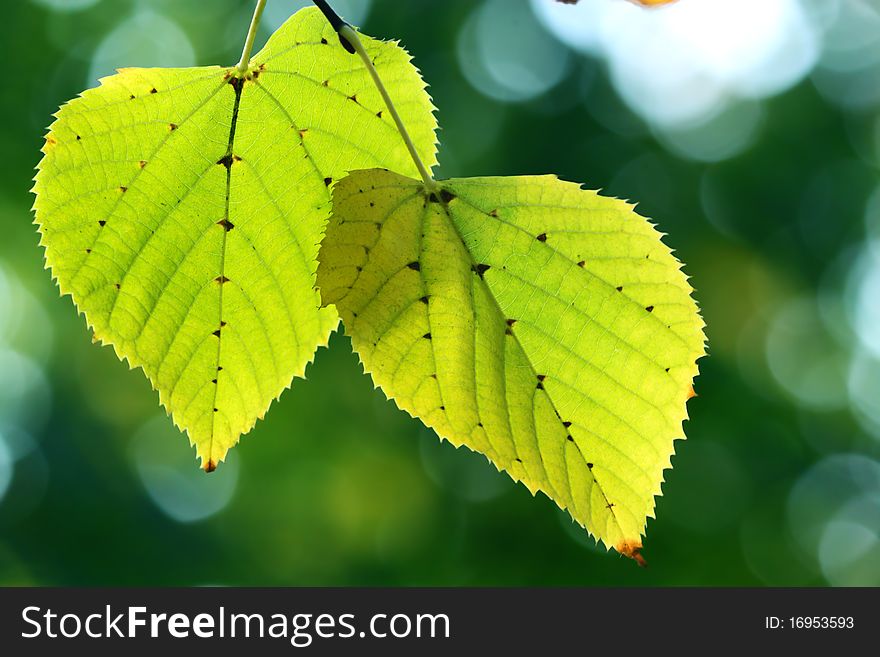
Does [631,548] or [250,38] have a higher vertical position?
[250,38]

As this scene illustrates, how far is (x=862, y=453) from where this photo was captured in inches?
405

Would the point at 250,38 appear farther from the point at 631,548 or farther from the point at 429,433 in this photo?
the point at 429,433

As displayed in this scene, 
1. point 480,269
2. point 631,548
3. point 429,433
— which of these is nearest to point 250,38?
point 480,269

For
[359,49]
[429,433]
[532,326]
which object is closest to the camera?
[359,49]

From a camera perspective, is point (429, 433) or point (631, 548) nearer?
point (631, 548)

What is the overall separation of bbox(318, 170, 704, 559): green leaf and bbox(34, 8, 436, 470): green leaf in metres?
0.08

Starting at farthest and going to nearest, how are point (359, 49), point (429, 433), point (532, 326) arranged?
1. point (429, 433)
2. point (532, 326)
3. point (359, 49)

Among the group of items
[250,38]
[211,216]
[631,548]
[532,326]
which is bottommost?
[631,548]

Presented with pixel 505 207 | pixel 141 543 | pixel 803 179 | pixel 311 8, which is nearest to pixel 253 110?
pixel 311 8

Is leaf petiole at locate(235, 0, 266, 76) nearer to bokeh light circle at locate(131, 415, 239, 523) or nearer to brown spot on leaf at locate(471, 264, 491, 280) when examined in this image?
brown spot on leaf at locate(471, 264, 491, 280)

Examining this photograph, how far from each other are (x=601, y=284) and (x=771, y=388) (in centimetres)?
913

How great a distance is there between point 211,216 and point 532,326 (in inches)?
14.2

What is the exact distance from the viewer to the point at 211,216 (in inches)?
33.4

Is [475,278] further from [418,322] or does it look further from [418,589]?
[418,589]
